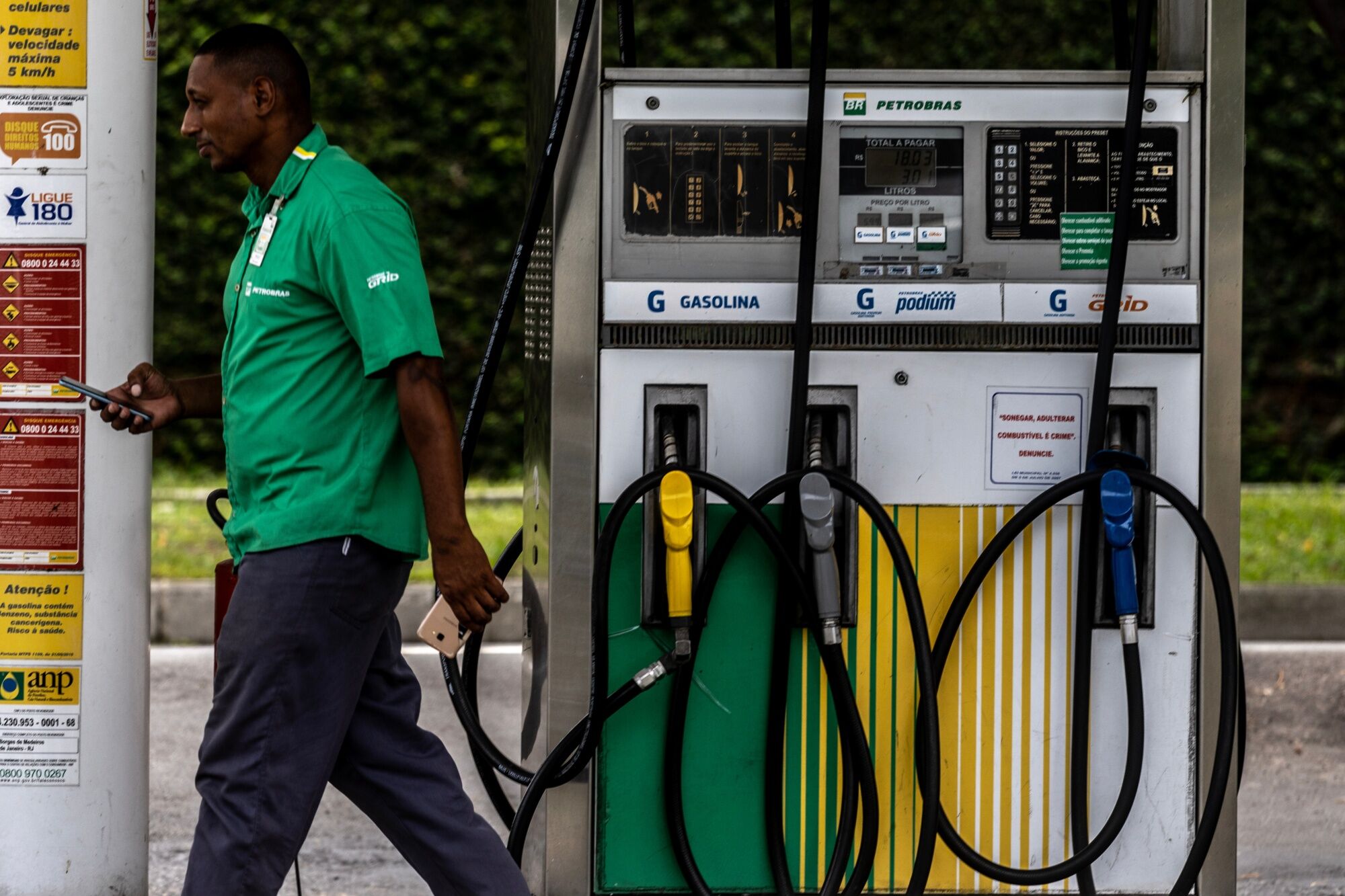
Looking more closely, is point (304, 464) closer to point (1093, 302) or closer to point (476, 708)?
point (476, 708)

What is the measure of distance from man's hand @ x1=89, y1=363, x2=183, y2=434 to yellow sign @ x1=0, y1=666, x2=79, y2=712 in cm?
57

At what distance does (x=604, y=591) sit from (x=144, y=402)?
3.19 ft

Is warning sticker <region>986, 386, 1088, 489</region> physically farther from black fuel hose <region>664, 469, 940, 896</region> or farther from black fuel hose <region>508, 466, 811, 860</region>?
black fuel hose <region>508, 466, 811, 860</region>

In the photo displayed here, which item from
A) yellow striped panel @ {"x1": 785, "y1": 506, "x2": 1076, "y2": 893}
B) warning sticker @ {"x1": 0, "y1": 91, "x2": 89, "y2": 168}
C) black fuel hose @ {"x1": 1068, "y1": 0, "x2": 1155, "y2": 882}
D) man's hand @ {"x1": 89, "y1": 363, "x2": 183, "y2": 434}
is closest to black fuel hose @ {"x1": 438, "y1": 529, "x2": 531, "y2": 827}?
yellow striped panel @ {"x1": 785, "y1": 506, "x2": 1076, "y2": 893}

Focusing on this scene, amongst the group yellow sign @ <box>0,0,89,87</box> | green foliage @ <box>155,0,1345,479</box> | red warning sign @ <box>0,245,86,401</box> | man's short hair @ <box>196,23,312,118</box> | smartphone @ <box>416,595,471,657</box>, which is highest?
green foliage @ <box>155,0,1345,479</box>

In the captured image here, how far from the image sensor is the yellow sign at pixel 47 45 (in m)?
3.55

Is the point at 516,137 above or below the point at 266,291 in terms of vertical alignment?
above

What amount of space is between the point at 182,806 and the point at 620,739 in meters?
2.39

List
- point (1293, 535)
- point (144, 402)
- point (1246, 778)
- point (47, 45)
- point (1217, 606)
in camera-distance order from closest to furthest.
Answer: point (1217, 606) → point (144, 402) → point (47, 45) → point (1246, 778) → point (1293, 535)

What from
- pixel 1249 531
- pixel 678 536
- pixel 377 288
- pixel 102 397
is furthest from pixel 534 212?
pixel 1249 531

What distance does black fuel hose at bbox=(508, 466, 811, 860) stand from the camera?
3076mm

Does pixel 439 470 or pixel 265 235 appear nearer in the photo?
pixel 439 470

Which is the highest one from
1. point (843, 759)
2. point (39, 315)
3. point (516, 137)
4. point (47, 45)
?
point (516, 137)

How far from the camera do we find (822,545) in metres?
3.04
